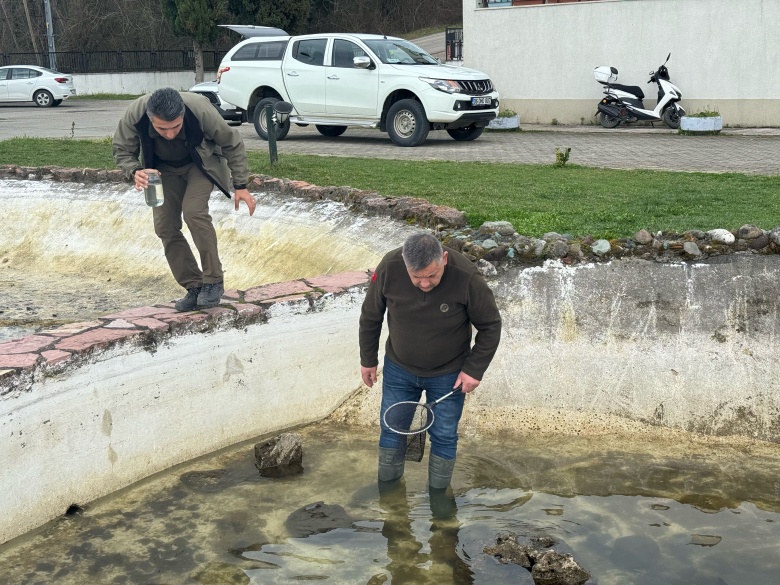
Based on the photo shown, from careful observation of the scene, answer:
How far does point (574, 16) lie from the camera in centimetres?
1948

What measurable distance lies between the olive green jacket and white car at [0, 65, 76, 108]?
84.3ft

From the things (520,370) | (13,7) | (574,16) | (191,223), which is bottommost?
(520,370)

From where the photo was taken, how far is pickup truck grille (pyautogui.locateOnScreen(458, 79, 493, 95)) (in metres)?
15.2

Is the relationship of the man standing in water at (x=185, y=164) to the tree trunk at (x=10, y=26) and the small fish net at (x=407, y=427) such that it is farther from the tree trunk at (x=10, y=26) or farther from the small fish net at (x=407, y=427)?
the tree trunk at (x=10, y=26)

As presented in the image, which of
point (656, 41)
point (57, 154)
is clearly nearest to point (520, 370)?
point (57, 154)

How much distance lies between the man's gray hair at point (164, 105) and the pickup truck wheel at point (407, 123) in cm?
976

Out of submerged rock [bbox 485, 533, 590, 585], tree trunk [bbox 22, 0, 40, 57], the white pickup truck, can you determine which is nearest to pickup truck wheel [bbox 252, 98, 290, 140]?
the white pickup truck

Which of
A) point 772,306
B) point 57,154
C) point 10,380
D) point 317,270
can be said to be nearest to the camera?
point 10,380

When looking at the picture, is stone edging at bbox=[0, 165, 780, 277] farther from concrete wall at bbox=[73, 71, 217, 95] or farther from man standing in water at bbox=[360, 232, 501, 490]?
concrete wall at bbox=[73, 71, 217, 95]

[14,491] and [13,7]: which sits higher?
[13,7]

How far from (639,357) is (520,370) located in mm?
872

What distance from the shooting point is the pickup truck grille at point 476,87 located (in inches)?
600

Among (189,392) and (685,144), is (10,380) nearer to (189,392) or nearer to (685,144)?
(189,392)

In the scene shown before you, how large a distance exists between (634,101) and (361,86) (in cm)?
616
